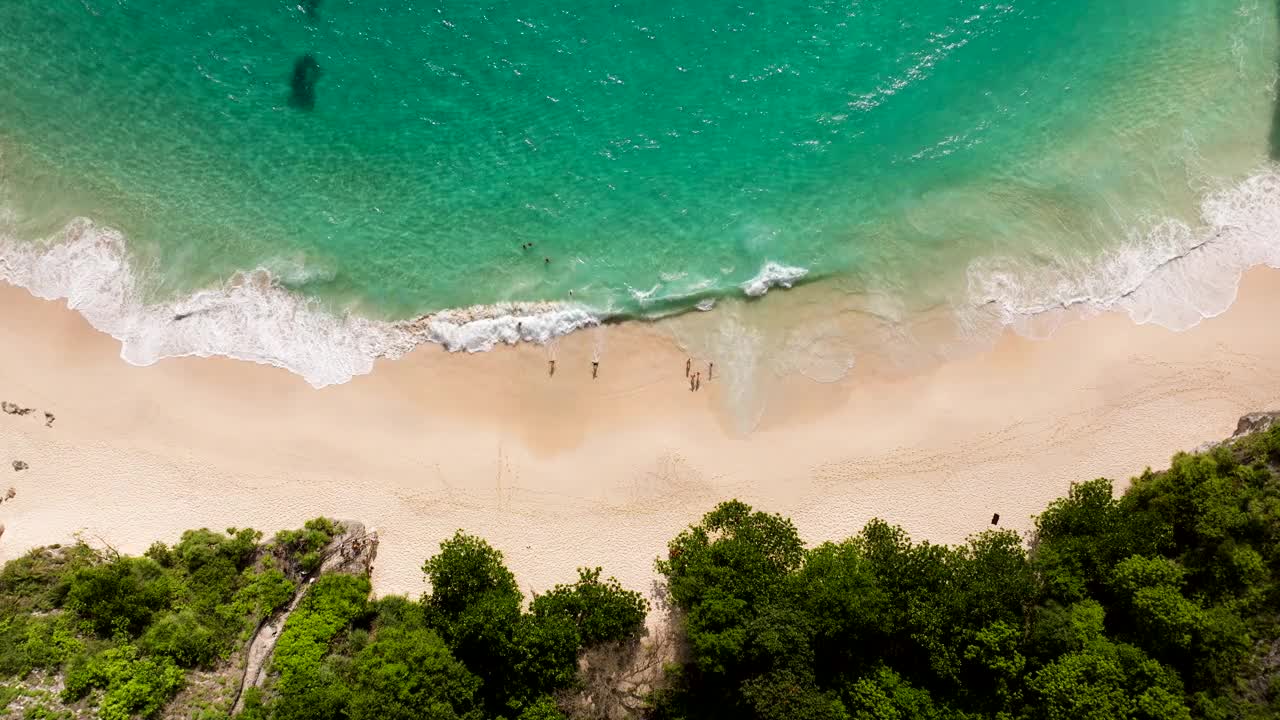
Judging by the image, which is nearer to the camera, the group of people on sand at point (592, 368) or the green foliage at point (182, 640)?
the green foliage at point (182, 640)

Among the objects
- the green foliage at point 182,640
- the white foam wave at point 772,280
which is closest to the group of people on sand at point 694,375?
the white foam wave at point 772,280

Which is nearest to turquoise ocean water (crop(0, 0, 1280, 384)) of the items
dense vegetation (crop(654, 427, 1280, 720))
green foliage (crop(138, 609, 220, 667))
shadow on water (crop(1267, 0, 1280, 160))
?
shadow on water (crop(1267, 0, 1280, 160))

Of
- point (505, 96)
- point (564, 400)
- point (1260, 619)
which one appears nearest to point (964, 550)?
point (1260, 619)

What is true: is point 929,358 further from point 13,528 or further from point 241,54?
point 13,528

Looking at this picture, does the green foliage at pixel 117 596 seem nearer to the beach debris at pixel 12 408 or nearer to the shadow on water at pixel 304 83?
the beach debris at pixel 12 408

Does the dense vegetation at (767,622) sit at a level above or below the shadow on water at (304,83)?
below

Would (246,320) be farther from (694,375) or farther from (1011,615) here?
(1011,615)

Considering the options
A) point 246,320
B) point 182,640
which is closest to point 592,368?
point 246,320
